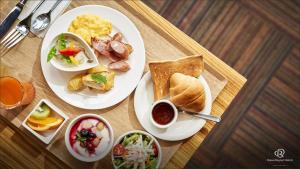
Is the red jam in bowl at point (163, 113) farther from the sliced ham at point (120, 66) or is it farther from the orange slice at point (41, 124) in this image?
the orange slice at point (41, 124)

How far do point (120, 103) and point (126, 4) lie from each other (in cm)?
50

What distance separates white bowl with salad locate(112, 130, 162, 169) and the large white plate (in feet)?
0.63

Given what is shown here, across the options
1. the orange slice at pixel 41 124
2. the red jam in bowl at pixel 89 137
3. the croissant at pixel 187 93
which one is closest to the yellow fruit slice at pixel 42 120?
the orange slice at pixel 41 124

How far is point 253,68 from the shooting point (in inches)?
114

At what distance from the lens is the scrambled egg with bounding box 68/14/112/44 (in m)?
2.00

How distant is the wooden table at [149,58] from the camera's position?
199 centimetres

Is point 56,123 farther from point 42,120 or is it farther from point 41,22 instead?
point 41,22

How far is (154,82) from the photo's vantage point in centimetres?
195

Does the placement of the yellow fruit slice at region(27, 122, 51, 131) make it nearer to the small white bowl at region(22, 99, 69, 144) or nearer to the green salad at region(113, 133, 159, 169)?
the small white bowl at region(22, 99, 69, 144)

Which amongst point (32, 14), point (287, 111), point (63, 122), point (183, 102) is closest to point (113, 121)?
point (63, 122)

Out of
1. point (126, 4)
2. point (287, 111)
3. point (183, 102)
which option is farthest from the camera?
point (287, 111)

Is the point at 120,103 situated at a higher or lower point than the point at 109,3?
lower

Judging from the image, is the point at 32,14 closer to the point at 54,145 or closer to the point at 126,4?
the point at 126,4

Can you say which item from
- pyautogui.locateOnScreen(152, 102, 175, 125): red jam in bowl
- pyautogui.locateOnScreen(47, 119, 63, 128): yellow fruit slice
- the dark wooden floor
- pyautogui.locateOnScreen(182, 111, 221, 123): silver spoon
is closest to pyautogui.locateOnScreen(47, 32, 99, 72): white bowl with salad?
pyautogui.locateOnScreen(47, 119, 63, 128): yellow fruit slice
